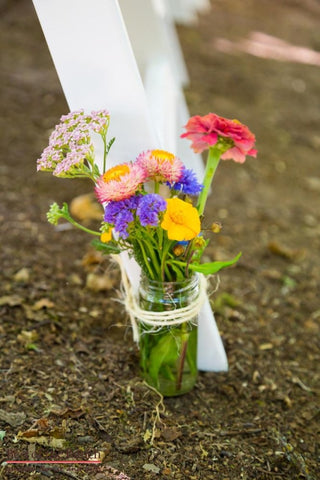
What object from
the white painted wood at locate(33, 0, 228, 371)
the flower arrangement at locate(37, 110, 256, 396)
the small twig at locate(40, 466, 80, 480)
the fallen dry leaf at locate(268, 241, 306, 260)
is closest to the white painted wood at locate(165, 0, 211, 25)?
A: the fallen dry leaf at locate(268, 241, 306, 260)

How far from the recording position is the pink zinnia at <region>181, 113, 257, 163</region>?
1.46 metres

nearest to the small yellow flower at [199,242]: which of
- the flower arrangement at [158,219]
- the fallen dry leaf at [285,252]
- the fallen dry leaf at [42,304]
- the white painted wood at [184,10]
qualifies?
the flower arrangement at [158,219]

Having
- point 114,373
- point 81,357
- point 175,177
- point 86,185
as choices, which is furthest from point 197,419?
point 86,185

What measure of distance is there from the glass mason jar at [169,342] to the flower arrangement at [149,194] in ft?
0.13

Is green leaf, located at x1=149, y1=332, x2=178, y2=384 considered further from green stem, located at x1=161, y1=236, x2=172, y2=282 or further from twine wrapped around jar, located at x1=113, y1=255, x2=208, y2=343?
green stem, located at x1=161, y1=236, x2=172, y2=282

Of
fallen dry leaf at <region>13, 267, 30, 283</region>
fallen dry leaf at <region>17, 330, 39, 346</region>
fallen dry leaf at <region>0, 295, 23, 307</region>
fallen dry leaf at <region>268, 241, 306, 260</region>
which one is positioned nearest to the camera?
fallen dry leaf at <region>17, 330, 39, 346</region>

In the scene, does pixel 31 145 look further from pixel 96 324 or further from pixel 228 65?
pixel 228 65

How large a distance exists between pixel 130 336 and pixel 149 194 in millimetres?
723

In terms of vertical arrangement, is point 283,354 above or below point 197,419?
below

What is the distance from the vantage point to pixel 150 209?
4.33 ft

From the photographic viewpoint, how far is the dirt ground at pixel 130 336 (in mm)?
1492

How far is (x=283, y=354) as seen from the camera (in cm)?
205

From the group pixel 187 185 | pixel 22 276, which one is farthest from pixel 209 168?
pixel 22 276

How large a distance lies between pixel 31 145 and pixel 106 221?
74.8 inches
